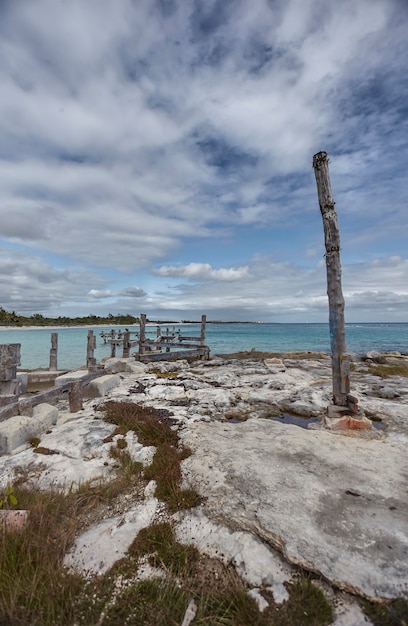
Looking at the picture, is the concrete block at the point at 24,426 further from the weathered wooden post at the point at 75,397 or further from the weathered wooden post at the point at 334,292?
the weathered wooden post at the point at 334,292

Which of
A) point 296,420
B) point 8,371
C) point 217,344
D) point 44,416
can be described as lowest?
point 217,344

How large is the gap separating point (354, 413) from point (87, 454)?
5937 millimetres

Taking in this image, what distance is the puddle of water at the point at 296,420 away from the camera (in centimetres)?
759

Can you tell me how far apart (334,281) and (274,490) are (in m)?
5.13

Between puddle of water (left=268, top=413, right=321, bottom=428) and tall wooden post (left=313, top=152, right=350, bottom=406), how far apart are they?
0.91 m

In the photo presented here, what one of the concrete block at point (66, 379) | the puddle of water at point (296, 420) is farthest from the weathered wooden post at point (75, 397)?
the puddle of water at point (296, 420)

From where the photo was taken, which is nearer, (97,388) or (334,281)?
(334,281)

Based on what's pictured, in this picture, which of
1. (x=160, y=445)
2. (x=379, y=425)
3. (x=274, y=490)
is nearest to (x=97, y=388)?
(x=160, y=445)

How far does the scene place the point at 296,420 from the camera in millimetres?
7852

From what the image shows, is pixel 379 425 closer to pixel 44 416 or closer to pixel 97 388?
pixel 44 416

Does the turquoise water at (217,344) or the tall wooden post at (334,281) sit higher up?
the tall wooden post at (334,281)

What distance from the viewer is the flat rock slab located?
2.85 metres

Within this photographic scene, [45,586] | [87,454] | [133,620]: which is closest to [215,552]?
[133,620]

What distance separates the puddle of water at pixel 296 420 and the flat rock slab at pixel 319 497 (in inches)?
47.2
